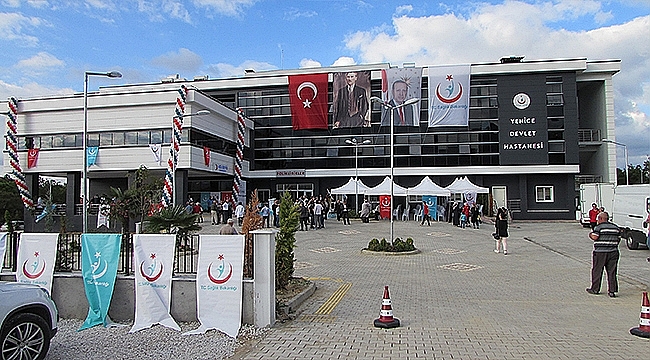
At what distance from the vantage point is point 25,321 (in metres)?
5.84

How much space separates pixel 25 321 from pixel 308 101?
1719 inches

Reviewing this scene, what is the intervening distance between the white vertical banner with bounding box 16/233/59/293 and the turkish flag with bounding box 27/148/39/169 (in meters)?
36.9

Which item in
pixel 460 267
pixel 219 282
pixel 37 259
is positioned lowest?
pixel 460 267

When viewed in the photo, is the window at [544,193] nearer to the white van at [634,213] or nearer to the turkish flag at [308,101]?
the turkish flag at [308,101]

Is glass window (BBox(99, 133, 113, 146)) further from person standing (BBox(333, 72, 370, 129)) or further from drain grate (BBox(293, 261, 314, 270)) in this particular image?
drain grate (BBox(293, 261, 314, 270))

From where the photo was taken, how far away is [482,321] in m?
8.11

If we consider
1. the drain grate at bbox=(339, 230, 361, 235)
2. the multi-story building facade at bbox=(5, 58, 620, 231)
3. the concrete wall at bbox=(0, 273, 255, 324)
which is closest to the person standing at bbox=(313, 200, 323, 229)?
the drain grate at bbox=(339, 230, 361, 235)

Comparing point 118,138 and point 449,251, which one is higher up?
point 118,138

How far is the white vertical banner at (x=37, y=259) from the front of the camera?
27.6ft

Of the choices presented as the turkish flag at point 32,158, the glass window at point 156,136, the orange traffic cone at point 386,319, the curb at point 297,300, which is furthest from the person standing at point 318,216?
the turkish flag at point 32,158

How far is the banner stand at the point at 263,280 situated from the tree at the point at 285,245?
1930 mm

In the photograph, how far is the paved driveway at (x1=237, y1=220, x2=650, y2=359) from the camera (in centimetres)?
654

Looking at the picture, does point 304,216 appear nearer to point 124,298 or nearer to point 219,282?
point 124,298

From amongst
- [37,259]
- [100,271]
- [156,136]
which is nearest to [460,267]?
[100,271]
